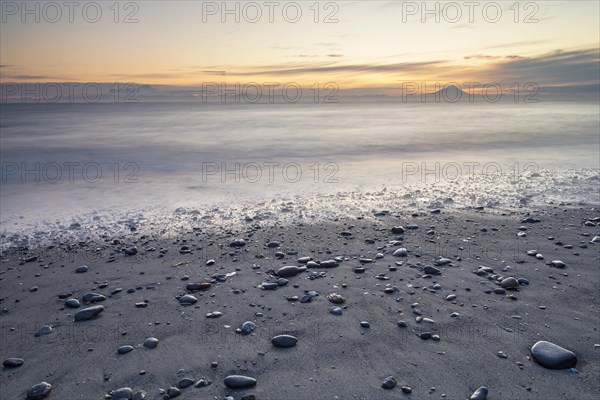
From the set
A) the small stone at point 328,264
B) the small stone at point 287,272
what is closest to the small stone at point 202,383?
→ the small stone at point 287,272

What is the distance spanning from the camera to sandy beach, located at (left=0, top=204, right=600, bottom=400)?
→ 3014mm

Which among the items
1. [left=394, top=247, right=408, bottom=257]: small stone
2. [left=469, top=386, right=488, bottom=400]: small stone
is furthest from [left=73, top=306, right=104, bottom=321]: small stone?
[left=394, top=247, right=408, bottom=257]: small stone

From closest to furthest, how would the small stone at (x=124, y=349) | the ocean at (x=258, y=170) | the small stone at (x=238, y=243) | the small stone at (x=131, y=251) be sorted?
the small stone at (x=124, y=349) < the small stone at (x=131, y=251) < the small stone at (x=238, y=243) < the ocean at (x=258, y=170)

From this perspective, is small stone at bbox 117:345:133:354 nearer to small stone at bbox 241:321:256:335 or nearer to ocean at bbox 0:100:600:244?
small stone at bbox 241:321:256:335

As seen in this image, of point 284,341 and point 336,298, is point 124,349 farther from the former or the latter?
point 336,298

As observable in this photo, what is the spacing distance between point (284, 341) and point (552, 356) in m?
1.93

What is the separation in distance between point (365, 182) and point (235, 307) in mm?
7143

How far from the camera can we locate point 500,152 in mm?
17109

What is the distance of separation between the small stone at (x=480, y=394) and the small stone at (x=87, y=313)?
122 inches

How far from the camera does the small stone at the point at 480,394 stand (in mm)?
2812

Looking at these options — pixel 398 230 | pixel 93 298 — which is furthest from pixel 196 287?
pixel 398 230

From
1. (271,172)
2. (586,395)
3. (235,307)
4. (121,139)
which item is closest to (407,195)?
(271,172)

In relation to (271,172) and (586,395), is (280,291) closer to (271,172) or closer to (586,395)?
(586,395)

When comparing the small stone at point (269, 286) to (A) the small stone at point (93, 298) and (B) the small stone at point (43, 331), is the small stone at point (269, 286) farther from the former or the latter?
(B) the small stone at point (43, 331)
